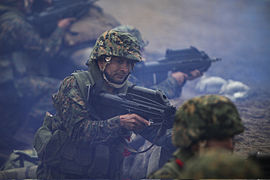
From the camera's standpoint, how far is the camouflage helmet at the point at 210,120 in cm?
161

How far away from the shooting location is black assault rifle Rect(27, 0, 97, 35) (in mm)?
7195

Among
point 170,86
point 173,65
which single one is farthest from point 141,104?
point 173,65

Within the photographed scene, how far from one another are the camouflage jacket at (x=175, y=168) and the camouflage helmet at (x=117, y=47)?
2.00 meters

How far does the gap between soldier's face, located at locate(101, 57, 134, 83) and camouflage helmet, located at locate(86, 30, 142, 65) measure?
0.40 feet

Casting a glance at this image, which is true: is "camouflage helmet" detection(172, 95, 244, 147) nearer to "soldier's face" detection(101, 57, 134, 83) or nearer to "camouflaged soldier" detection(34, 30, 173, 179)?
"camouflaged soldier" detection(34, 30, 173, 179)

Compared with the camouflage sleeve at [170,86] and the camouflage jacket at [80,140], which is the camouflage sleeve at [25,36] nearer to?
the camouflage sleeve at [170,86]

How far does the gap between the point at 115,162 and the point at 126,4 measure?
1542 centimetres

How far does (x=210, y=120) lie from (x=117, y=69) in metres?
2.11

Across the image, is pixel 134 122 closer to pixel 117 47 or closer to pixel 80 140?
pixel 80 140

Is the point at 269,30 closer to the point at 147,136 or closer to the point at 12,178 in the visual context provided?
the point at 147,136

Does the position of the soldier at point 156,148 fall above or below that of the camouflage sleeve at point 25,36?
below

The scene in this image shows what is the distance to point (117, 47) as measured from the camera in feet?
11.3

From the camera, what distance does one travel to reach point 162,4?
18.4 m

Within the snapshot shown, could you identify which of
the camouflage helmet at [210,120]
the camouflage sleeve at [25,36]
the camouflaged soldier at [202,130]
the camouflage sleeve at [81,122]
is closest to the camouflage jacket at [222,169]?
the camouflaged soldier at [202,130]
